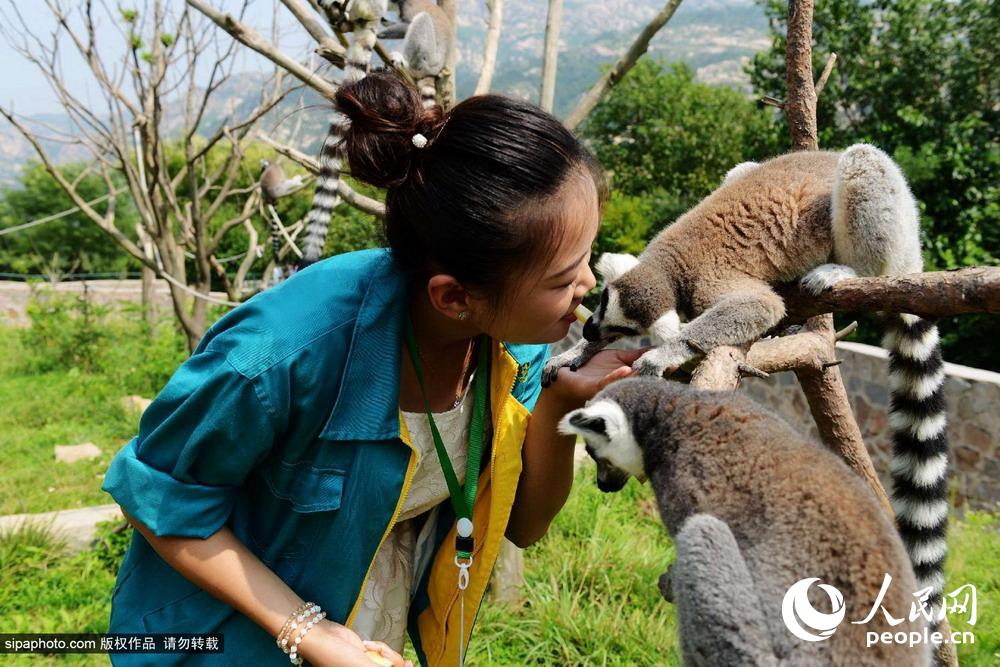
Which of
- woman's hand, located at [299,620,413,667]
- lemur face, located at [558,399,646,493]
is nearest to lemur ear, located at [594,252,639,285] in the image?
lemur face, located at [558,399,646,493]

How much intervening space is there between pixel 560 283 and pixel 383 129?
0.46 m

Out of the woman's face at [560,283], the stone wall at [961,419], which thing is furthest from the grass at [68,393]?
the stone wall at [961,419]

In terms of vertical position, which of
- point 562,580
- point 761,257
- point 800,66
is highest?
point 800,66

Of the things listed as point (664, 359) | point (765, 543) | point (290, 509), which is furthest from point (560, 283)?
point (664, 359)

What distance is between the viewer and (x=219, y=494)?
1.33 meters

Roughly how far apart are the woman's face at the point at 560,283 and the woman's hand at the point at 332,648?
26.8 inches

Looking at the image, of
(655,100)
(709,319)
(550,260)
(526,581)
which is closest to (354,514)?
(550,260)

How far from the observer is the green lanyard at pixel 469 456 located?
152 centimetres

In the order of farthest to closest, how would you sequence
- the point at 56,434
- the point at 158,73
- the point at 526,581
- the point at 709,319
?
the point at 56,434 < the point at 158,73 < the point at 526,581 < the point at 709,319

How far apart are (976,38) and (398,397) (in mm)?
9514

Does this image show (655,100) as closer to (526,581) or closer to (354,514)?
(526,581)

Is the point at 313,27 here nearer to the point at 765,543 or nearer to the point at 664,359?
the point at 664,359

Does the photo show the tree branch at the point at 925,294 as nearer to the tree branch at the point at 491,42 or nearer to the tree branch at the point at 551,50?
the tree branch at the point at 551,50

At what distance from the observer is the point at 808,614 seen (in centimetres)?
121
